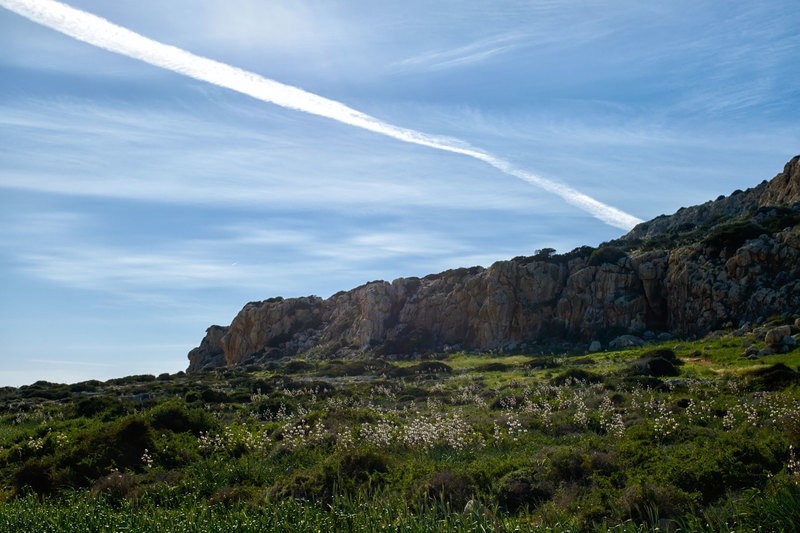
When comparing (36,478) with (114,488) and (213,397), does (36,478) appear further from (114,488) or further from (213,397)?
(213,397)

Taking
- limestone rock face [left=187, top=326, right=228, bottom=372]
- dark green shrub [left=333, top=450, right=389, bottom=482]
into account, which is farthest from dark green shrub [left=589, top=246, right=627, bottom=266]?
limestone rock face [left=187, top=326, right=228, bottom=372]

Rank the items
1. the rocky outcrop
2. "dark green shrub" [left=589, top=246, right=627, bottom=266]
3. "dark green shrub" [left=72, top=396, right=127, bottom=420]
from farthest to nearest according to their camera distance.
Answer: the rocky outcrop, "dark green shrub" [left=589, top=246, right=627, bottom=266], "dark green shrub" [left=72, top=396, right=127, bottom=420]

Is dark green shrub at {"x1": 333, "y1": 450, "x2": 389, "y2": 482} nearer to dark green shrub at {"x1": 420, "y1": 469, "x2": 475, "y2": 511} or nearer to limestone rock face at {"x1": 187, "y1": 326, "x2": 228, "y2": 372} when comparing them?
dark green shrub at {"x1": 420, "y1": 469, "x2": 475, "y2": 511}

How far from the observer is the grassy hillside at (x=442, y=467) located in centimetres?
1093

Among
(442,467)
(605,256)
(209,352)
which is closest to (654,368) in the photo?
(442,467)

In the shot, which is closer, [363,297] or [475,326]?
[475,326]

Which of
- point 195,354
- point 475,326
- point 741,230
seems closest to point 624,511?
point 741,230

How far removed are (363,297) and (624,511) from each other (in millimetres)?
93019

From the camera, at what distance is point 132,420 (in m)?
21.0

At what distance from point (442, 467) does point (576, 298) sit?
6452 cm

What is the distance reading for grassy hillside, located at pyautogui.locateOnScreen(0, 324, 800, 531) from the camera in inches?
430

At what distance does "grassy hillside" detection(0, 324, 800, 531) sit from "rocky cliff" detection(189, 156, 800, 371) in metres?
30.7

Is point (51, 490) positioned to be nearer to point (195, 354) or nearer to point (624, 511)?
point (624, 511)

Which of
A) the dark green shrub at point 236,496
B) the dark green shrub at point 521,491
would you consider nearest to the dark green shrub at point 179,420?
the dark green shrub at point 236,496
